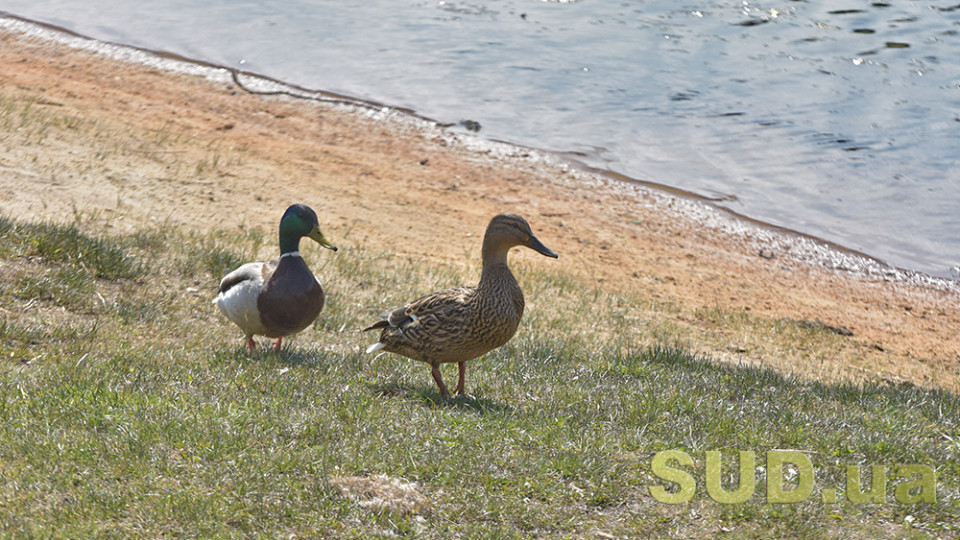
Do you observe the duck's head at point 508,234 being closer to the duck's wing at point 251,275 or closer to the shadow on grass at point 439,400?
the shadow on grass at point 439,400

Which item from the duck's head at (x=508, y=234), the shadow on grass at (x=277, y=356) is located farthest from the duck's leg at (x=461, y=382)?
the shadow on grass at (x=277, y=356)

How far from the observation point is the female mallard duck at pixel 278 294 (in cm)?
750

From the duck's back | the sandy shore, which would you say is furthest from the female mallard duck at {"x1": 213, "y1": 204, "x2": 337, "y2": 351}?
the sandy shore

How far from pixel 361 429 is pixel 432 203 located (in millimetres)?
8605

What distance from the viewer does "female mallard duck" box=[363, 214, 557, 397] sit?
6832 millimetres

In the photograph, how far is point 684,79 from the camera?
22.0 m

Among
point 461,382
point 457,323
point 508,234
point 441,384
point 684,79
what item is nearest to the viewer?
point 457,323

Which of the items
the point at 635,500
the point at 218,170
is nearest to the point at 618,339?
the point at 635,500

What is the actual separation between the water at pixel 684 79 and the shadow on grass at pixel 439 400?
10047 mm

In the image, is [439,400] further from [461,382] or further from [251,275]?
[251,275]

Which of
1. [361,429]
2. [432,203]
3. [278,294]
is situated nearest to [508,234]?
[278,294]

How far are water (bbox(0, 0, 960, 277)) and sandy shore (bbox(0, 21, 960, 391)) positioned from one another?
1.25 m

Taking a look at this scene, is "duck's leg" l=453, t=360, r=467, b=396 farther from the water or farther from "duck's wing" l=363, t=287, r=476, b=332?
the water

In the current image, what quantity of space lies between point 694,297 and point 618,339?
307 cm
